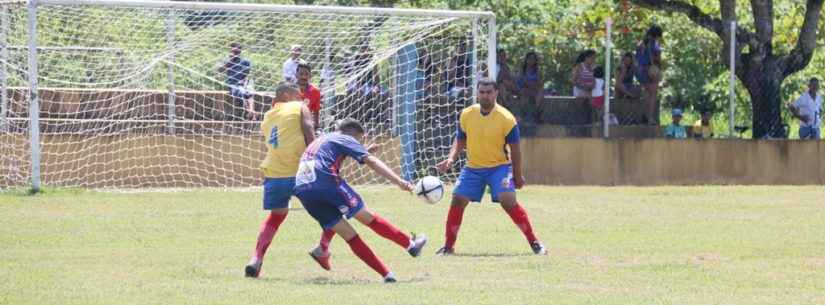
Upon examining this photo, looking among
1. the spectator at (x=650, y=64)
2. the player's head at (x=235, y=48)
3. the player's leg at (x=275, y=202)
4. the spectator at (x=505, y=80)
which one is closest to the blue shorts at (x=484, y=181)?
the player's leg at (x=275, y=202)

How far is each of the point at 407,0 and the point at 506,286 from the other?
20.6 metres

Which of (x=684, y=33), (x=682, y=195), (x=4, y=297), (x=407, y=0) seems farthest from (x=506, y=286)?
(x=684, y=33)

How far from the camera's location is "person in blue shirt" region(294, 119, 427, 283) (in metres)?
11.1

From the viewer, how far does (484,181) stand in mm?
13805

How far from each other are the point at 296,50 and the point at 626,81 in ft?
19.1

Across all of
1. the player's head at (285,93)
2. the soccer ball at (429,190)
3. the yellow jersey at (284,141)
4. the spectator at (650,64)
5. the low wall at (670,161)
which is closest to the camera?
the soccer ball at (429,190)

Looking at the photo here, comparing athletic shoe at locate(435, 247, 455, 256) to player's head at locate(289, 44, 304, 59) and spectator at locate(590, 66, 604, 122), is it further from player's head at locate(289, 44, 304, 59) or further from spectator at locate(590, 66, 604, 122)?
spectator at locate(590, 66, 604, 122)

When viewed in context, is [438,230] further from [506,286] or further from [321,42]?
[321,42]

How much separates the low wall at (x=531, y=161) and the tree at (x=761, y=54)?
70 cm

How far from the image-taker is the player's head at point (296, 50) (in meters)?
20.5

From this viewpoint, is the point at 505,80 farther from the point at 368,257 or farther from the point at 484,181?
the point at 368,257

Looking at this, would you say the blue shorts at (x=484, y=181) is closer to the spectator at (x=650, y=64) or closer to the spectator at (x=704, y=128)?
the spectator at (x=650, y=64)

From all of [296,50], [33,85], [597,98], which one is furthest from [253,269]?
[597,98]

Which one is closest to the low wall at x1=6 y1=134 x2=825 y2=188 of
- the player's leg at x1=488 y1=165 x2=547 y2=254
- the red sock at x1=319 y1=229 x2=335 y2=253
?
the player's leg at x1=488 y1=165 x2=547 y2=254
